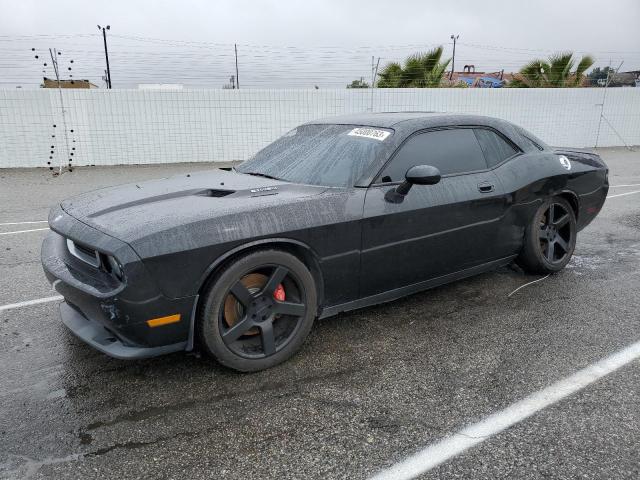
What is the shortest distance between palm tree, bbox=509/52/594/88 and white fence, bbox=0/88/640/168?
2255 millimetres

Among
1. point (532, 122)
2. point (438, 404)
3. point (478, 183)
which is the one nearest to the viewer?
point (438, 404)

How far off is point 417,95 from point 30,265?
12816 mm

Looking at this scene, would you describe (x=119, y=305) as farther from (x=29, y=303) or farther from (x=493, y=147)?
(x=493, y=147)

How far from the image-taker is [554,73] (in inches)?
714

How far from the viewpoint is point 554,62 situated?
1808 centimetres

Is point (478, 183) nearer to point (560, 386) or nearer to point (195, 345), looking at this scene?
point (560, 386)

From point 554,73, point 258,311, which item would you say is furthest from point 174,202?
point 554,73

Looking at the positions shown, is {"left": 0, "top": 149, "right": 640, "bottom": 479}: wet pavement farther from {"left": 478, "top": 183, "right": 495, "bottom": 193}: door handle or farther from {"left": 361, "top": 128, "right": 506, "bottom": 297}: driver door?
{"left": 478, "top": 183, "right": 495, "bottom": 193}: door handle

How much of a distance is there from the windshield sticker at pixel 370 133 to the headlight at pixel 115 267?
1924 mm

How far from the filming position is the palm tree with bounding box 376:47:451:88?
54.0 feet

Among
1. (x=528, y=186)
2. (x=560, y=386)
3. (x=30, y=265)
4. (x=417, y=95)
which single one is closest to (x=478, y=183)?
(x=528, y=186)

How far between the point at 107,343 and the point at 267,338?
2.84ft

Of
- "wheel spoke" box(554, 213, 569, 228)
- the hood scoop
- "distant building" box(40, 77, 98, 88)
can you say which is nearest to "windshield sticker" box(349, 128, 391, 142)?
the hood scoop

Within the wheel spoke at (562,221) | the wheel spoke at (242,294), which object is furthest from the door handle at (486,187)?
the wheel spoke at (242,294)
